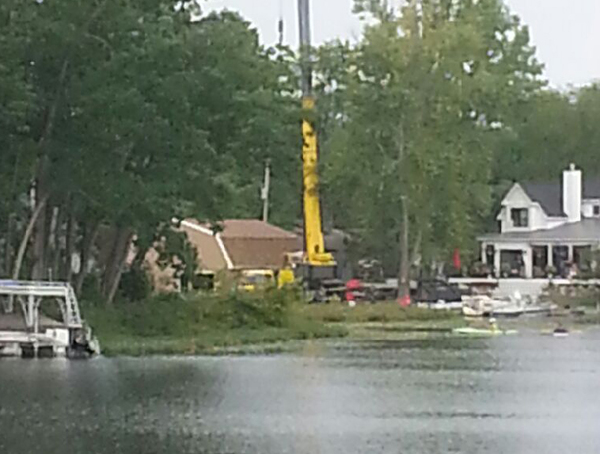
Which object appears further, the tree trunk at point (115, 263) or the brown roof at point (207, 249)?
the brown roof at point (207, 249)

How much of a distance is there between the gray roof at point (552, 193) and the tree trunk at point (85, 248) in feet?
131

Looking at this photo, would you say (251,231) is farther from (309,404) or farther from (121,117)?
(309,404)

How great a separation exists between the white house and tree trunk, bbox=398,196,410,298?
1203 cm

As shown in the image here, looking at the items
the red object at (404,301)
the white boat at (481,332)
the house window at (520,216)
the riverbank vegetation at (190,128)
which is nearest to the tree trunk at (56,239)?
the riverbank vegetation at (190,128)

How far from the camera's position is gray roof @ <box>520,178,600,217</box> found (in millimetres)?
Answer: 84125

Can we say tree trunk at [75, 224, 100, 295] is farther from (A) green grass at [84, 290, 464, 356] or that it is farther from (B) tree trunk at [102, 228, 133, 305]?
(A) green grass at [84, 290, 464, 356]

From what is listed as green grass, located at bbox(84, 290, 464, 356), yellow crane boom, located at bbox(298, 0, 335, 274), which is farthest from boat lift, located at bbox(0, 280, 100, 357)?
yellow crane boom, located at bbox(298, 0, 335, 274)

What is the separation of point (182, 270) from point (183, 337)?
8.66 meters

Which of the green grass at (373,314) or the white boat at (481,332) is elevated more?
the green grass at (373,314)

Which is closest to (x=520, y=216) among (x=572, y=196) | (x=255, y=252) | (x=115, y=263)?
(x=572, y=196)

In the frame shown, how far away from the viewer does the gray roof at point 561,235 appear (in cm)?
7975

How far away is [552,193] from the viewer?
85250mm

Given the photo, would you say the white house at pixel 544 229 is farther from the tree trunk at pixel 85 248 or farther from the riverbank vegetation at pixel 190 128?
the tree trunk at pixel 85 248

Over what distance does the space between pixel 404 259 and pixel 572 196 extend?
2026 cm
